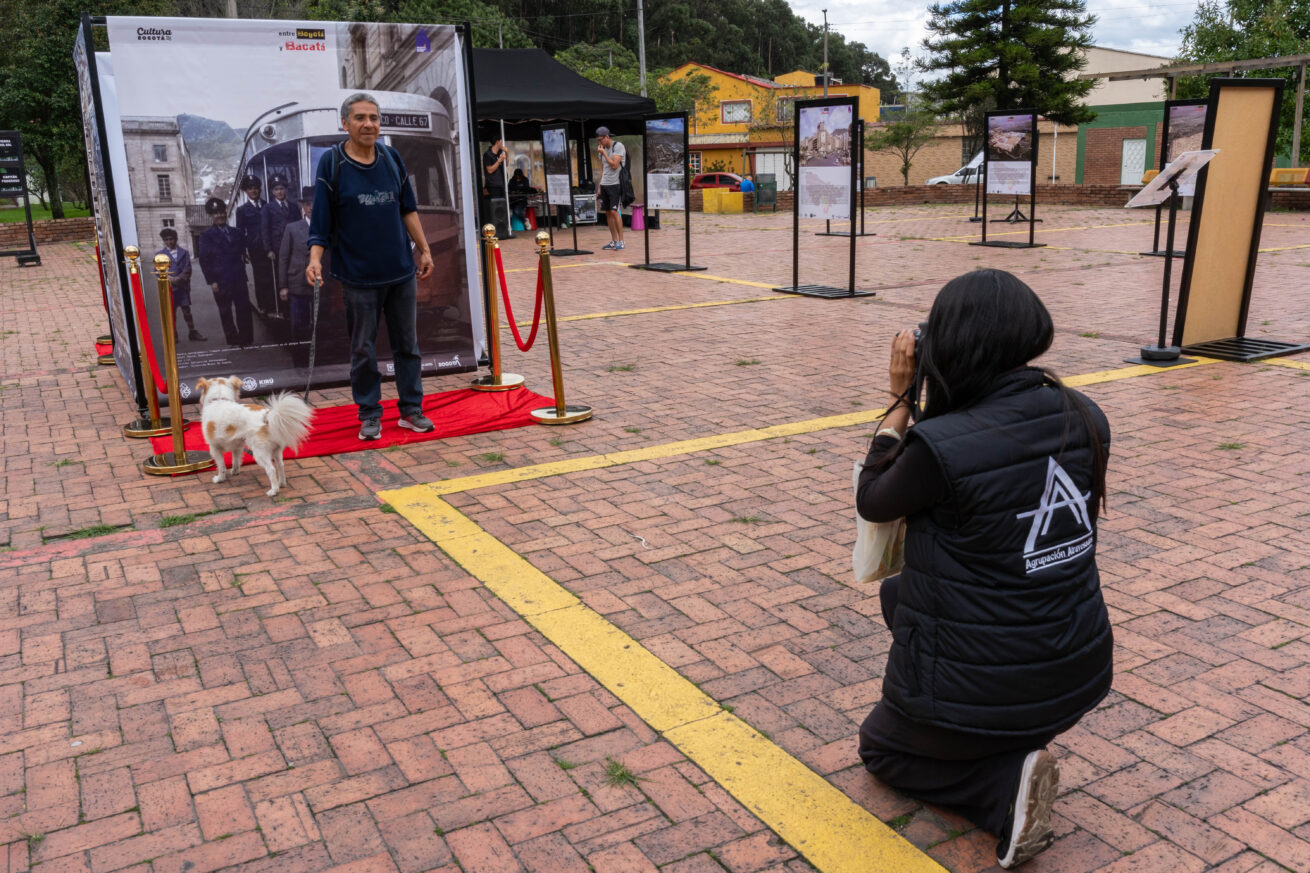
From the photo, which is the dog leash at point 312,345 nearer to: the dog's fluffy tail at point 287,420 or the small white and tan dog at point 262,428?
the small white and tan dog at point 262,428

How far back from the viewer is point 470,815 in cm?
285

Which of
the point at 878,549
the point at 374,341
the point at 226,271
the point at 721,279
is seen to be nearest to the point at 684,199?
the point at 721,279

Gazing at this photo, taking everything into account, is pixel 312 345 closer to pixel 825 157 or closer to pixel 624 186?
pixel 825 157

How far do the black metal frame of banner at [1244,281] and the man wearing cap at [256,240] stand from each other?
6.54m

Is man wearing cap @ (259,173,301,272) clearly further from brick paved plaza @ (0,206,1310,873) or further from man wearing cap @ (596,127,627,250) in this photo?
man wearing cap @ (596,127,627,250)

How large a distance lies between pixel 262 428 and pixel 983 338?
409 cm

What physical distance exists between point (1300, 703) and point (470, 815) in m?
2.54

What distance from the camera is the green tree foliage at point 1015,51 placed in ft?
96.9

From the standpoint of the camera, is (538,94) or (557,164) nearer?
(557,164)

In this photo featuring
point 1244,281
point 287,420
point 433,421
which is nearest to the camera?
point 287,420

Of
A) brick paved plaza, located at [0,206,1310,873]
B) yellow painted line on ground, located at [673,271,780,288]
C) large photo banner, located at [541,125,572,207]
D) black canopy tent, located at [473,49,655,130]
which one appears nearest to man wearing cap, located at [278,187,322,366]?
brick paved plaza, located at [0,206,1310,873]

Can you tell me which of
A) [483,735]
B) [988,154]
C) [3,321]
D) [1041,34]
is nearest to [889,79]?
[1041,34]

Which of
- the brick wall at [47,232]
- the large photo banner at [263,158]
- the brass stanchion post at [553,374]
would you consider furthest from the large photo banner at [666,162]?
the brick wall at [47,232]

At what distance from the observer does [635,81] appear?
3978 cm
